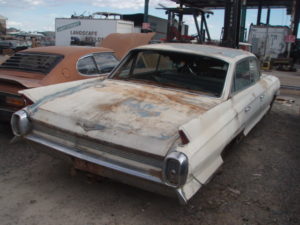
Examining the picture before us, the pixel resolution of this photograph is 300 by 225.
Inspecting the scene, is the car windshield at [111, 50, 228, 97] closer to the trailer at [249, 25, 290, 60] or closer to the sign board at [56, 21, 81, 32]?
the sign board at [56, 21, 81, 32]

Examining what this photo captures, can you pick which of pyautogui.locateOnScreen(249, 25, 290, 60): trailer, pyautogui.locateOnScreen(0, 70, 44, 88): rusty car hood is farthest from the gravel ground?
pyautogui.locateOnScreen(249, 25, 290, 60): trailer

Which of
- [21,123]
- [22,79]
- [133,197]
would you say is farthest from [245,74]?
[22,79]

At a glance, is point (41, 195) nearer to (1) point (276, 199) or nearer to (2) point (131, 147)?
(2) point (131, 147)

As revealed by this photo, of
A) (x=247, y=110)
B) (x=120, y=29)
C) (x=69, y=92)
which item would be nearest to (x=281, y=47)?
(x=120, y=29)

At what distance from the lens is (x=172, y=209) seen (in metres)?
2.95

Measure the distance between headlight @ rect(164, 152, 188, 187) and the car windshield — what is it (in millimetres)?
1410

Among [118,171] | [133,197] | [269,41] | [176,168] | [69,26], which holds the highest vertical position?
[69,26]

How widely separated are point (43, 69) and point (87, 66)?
79 centimetres

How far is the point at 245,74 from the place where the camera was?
4359 mm

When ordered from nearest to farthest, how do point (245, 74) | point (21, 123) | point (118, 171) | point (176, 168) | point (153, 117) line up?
point (176, 168), point (118, 171), point (153, 117), point (21, 123), point (245, 74)

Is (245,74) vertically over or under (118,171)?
over

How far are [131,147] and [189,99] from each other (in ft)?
3.62

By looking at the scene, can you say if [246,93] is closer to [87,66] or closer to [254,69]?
[254,69]

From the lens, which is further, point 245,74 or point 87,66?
point 87,66
